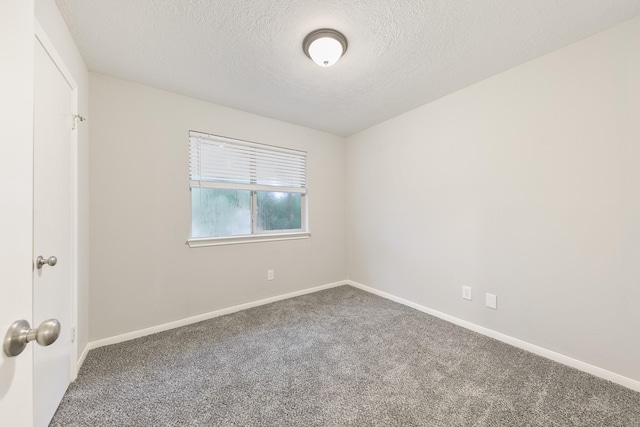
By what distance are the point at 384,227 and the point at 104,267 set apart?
289cm

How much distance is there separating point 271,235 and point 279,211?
0.37 m

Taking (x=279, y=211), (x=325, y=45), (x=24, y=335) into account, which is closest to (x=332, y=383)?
(x=24, y=335)

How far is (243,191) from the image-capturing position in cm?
296

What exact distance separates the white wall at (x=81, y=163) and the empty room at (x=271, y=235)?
3 centimetres

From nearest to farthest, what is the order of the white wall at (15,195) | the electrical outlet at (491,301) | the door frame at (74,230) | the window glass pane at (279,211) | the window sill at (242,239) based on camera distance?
the white wall at (15,195)
the door frame at (74,230)
the electrical outlet at (491,301)
the window sill at (242,239)
the window glass pane at (279,211)

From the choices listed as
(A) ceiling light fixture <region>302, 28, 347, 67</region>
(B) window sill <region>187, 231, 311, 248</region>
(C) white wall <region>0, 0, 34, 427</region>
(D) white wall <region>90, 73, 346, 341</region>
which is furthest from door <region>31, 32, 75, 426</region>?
(A) ceiling light fixture <region>302, 28, 347, 67</region>

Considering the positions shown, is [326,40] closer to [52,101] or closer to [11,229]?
[52,101]

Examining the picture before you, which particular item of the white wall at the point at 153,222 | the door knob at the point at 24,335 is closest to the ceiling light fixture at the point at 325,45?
the white wall at the point at 153,222

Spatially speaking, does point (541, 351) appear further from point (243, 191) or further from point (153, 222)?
point (153, 222)

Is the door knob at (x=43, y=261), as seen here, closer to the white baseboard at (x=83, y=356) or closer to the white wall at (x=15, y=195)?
the white wall at (x=15, y=195)

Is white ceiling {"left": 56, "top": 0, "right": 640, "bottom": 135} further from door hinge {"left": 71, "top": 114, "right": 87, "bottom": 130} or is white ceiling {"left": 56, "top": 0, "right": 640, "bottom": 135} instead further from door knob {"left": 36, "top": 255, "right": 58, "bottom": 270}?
door knob {"left": 36, "top": 255, "right": 58, "bottom": 270}

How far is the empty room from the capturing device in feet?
4.49

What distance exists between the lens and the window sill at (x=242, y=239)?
2.55 meters

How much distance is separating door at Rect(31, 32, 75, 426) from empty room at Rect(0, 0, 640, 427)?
2 centimetres
